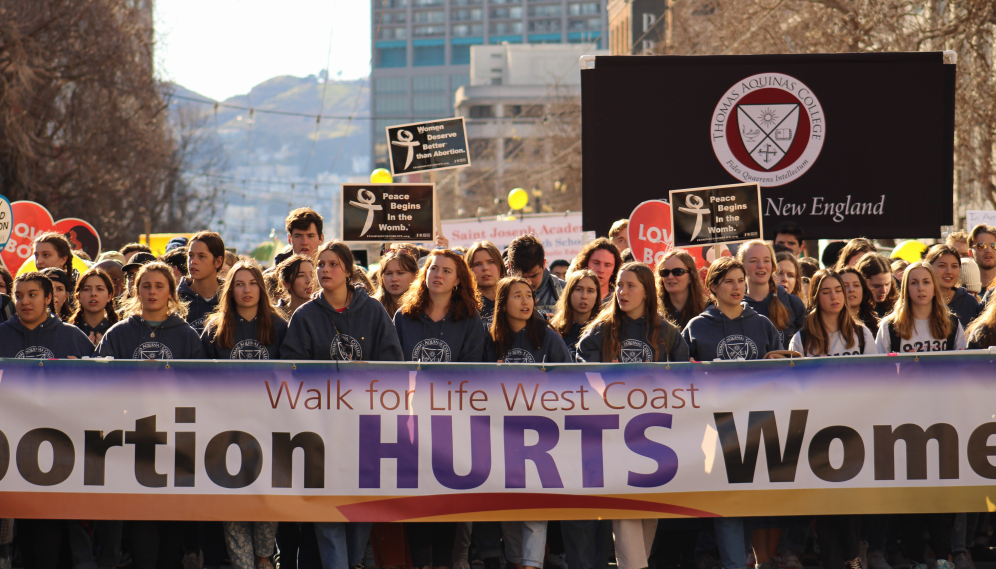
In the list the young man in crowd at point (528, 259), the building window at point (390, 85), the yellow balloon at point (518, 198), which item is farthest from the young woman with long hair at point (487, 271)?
the building window at point (390, 85)

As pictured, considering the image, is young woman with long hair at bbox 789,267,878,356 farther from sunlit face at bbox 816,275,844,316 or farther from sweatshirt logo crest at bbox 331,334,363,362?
sweatshirt logo crest at bbox 331,334,363,362

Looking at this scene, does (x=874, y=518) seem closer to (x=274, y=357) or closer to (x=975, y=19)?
(x=274, y=357)

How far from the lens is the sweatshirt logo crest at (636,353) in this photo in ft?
18.7

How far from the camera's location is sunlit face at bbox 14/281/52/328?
19.5 feet

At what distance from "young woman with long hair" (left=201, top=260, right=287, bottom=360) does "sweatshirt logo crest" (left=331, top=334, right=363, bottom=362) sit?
1.35 ft

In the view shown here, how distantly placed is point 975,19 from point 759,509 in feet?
43.0

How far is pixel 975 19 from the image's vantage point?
15859mm

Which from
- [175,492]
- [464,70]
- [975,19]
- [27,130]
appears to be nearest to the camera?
[175,492]

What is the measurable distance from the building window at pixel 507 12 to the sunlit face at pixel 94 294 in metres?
182

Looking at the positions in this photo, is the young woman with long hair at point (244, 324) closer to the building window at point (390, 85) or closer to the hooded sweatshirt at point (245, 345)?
the hooded sweatshirt at point (245, 345)

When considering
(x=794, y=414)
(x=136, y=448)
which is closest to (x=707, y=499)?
(x=794, y=414)

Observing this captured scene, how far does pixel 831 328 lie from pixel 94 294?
467cm

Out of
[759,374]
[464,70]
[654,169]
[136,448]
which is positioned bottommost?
[136,448]

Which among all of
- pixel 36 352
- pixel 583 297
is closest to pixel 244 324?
pixel 36 352
